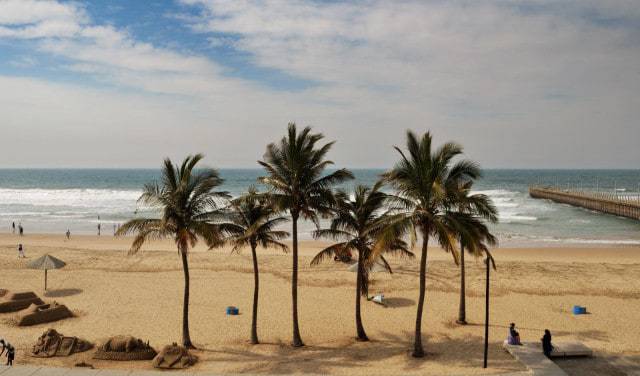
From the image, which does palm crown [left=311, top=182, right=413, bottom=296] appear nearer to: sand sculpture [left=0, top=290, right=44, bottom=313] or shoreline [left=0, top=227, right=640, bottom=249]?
sand sculpture [left=0, top=290, right=44, bottom=313]

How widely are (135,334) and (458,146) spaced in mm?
14268

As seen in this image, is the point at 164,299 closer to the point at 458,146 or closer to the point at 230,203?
the point at 230,203

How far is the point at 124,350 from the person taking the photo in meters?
15.2

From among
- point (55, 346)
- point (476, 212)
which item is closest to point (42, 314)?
point (55, 346)

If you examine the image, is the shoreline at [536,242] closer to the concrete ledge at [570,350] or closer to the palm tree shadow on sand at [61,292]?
the palm tree shadow on sand at [61,292]

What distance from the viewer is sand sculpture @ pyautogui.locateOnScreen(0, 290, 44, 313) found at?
19906 mm

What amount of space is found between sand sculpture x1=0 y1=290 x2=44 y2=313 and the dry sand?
5.25 ft

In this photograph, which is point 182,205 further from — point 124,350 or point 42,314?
point 42,314

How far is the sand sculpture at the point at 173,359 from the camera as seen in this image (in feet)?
47.6

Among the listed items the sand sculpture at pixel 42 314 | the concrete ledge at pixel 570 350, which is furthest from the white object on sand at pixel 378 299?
the sand sculpture at pixel 42 314

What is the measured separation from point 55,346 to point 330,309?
37.3 feet

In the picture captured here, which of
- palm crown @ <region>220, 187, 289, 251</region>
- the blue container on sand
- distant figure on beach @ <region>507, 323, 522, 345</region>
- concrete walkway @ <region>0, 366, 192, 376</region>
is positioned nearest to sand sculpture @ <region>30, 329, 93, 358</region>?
concrete walkway @ <region>0, 366, 192, 376</region>

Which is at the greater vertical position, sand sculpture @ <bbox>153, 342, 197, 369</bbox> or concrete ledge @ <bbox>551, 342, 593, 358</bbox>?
concrete ledge @ <bbox>551, 342, 593, 358</bbox>

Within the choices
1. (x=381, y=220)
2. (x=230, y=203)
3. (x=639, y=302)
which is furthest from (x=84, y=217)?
(x=639, y=302)
